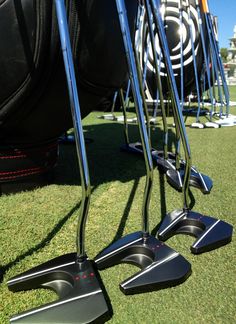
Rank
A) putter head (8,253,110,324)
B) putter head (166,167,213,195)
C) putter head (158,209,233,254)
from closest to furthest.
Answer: putter head (8,253,110,324)
putter head (158,209,233,254)
putter head (166,167,213,195)

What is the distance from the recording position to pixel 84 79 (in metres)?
1.43

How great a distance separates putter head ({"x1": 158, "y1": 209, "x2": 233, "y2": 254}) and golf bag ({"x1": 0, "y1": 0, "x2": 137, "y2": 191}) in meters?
0.66

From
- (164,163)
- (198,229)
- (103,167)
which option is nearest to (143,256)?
(198,229)

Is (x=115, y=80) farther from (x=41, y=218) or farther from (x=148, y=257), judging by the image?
(x=148, y=257)

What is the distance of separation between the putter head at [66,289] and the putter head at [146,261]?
0.08m

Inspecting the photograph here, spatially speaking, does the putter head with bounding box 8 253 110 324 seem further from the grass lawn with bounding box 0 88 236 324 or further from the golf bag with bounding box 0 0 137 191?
the golf bag with bounding box 0 0 137 191

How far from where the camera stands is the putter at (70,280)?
88cm

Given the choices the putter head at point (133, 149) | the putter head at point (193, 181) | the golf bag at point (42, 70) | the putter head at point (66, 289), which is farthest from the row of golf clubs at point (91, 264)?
the putter head at point (133, 149)

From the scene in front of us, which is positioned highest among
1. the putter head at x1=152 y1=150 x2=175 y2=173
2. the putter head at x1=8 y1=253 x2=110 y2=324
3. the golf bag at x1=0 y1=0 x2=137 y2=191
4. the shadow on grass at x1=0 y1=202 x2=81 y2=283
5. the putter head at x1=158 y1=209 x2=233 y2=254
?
the golf bag at x1=0 y1=0 x2=137 y2=191

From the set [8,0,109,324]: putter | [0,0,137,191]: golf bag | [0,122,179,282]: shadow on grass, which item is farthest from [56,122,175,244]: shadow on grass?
[0,0,137,191]: golf bag

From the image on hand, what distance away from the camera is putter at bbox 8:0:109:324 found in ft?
2.90

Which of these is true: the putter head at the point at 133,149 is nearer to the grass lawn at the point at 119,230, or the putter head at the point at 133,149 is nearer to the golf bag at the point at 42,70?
the grass lawn at the point at 119,230

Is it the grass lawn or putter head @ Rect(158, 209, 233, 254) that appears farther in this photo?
putter head @ Rect(158, 209, 233, 254)

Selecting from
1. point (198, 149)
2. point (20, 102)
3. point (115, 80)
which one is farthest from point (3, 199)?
point (198, 149)
